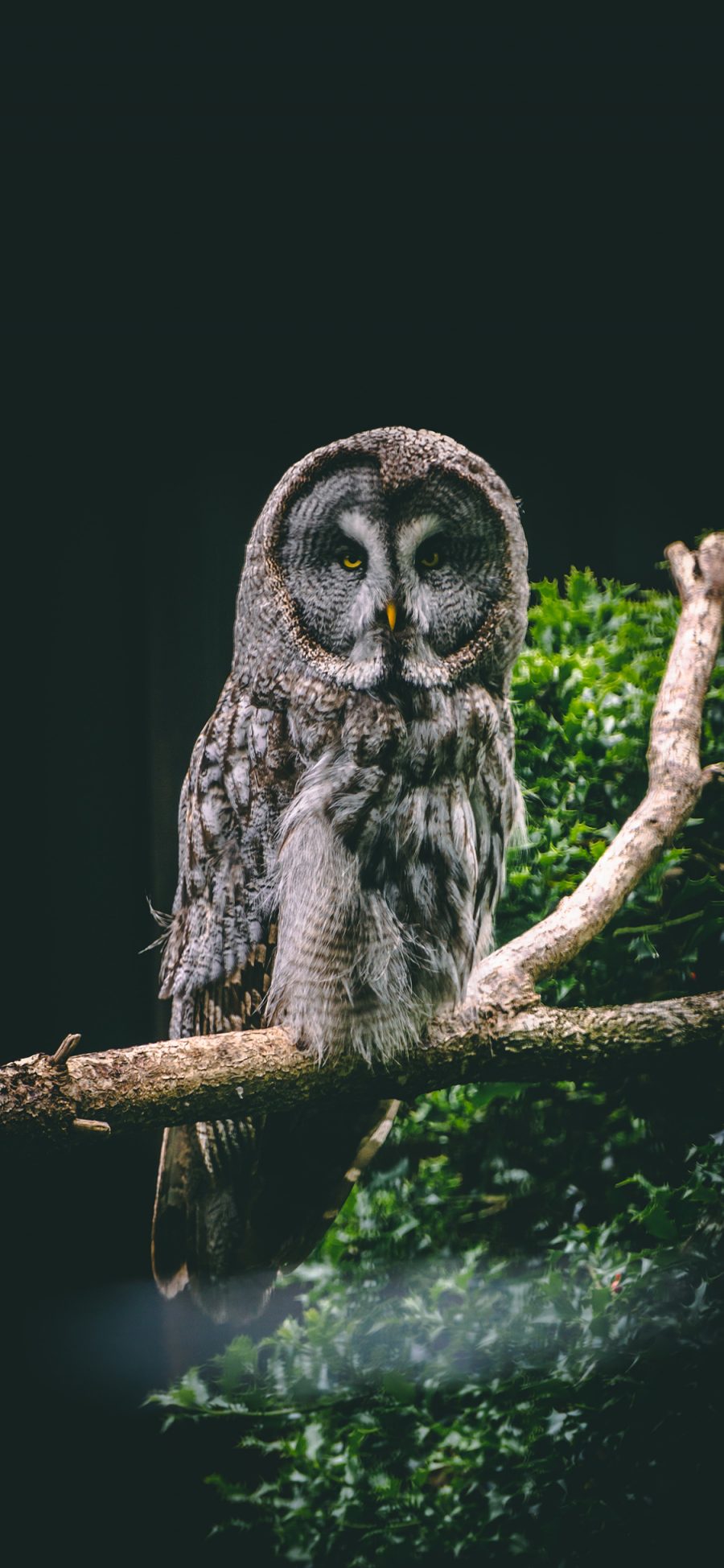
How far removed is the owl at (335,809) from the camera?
122cm

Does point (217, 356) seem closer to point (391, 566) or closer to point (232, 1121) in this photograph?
point (391, 566)

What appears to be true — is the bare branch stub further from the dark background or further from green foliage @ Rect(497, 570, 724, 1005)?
green foliage @ Rect(497, 570, 724, 1005)

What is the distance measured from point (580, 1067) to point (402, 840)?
361 millimetres

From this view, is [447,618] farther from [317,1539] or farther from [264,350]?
[317,1539]

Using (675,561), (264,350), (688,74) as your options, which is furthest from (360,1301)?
(688,74)

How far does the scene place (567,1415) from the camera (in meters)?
1.20

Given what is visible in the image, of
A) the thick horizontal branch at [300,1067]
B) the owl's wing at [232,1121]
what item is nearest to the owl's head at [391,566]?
the owl's wing at [232,1121]

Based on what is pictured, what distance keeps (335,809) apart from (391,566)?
30cm

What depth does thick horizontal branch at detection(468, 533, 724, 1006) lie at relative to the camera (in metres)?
1.30

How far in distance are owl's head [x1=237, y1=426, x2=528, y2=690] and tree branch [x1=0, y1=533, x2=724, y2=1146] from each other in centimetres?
26

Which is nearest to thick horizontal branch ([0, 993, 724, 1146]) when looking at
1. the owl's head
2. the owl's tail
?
the owl's tail

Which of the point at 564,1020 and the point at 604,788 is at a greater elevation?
the point at 604,788

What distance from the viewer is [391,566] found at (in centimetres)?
121

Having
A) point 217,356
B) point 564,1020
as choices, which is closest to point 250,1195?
Result: point 564,1020
